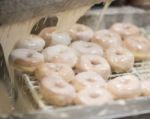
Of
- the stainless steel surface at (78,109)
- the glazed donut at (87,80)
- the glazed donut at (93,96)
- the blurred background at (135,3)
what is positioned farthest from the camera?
the blurred background at (135,3)

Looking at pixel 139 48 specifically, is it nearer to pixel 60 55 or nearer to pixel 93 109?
pixel 60 55

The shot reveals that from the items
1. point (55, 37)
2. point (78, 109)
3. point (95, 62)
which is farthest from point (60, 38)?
point (78, 109)

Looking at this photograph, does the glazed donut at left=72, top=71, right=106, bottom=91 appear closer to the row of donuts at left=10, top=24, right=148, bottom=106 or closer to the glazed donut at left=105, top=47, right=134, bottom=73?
the row of donuts at left=10, top=24, right=148, bottom=106

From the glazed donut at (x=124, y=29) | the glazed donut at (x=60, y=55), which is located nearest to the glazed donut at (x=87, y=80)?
the glazed donut at (x=60, y=55)

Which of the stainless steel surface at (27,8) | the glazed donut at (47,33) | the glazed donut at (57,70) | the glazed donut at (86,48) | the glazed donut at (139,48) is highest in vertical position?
the stainless steel surface at (27,8)

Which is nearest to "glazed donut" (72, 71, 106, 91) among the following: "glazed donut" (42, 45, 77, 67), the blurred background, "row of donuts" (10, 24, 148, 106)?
"row of donuts" (10, 24, 148, 106)

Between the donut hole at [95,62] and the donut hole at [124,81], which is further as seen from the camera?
the donut hole at [95,62]

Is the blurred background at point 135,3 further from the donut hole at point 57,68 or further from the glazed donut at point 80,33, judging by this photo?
the donut hole at point 57,68

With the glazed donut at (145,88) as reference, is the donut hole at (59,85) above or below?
above
